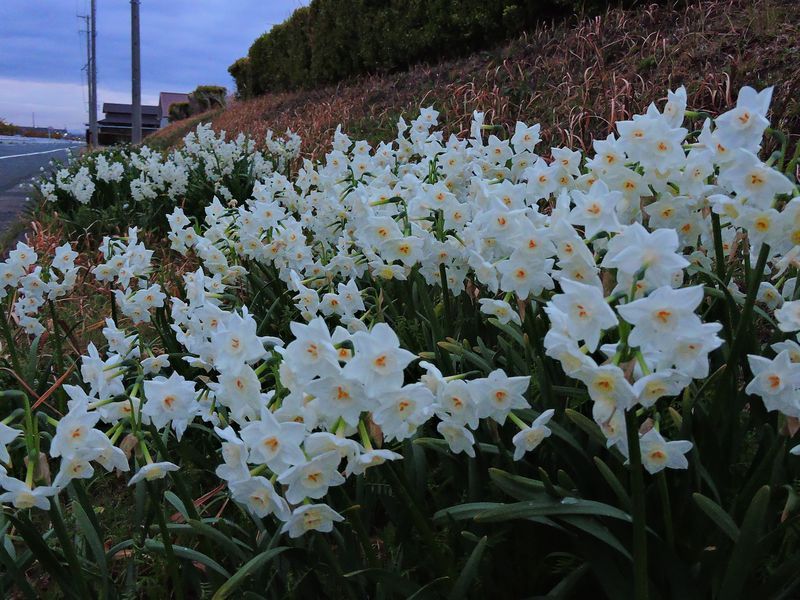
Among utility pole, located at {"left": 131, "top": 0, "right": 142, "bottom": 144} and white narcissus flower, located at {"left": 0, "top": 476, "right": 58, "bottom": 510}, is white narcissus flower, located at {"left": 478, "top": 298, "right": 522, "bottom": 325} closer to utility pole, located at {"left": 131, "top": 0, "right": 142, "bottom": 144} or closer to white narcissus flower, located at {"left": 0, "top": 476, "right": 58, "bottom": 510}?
white narcissus flower, located at {"left": 0, "top": 476, "right": 58, "bottom": 510}

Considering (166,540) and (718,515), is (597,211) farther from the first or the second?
(166,540)

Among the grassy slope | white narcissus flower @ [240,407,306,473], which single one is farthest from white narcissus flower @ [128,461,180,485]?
the grassy slope

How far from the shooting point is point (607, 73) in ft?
19.3

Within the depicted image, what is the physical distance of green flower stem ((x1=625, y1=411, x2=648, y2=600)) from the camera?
1.02m

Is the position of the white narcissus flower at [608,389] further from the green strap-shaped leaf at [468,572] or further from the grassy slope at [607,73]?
the grassy slope at [607,73]

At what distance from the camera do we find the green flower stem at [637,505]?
1.02 m

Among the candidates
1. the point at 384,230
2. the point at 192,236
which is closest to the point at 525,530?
the point at 384,230

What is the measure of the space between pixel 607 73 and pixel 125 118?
200 ft

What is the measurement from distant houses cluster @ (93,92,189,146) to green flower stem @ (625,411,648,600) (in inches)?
1867

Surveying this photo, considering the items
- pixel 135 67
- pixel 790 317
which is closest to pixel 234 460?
pixel 790 317

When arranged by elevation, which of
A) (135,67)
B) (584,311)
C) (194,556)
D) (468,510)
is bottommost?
(194,556)

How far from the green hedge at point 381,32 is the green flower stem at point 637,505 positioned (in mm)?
7314

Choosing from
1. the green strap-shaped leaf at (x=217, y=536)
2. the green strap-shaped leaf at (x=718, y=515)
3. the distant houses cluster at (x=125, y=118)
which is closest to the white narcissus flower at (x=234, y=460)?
the green strap-shaped leaf at (x=217, y=536)

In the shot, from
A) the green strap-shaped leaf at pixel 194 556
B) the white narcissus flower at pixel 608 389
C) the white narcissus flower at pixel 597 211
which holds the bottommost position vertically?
the green strap-shaped leaf at pixel 194 556
